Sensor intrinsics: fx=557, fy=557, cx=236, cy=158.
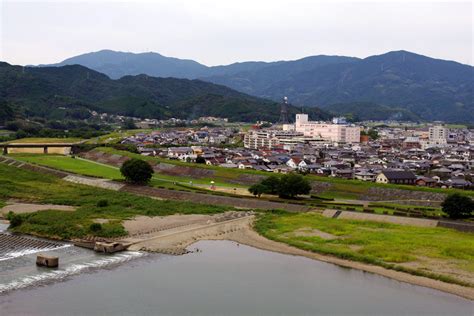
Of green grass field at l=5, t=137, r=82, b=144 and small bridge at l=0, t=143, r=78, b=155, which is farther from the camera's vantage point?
green grass field at l=5, t=137, r=82, b=144

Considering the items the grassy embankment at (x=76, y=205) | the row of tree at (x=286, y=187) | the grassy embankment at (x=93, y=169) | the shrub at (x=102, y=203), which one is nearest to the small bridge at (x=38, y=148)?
the grassy embankment at (x=93, y=169)

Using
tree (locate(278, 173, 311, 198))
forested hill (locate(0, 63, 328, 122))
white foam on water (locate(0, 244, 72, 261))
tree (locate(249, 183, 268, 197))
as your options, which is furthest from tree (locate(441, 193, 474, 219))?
forested hill (locate(0, 63, 328, 122))

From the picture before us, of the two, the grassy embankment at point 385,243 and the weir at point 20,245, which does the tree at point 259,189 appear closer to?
the grassy embankment at point 385,243

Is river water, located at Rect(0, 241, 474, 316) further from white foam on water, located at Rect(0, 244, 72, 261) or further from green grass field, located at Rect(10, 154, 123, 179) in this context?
green grass field, located at Rect(10, 154, 123, 179)

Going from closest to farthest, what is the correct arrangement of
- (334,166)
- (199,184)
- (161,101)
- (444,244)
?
(444,244) → (199,184) → (334,166) → (161,101)

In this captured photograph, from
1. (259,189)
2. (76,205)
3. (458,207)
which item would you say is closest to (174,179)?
(259,189)

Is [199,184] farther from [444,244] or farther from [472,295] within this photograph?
[472,295]

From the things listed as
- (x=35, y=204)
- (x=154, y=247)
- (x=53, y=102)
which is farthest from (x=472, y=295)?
(x=53, y=102)
